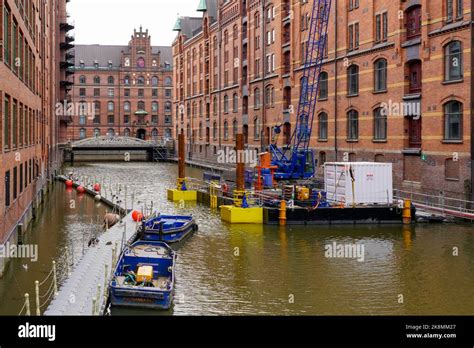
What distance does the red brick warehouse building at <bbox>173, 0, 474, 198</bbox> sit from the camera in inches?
1454

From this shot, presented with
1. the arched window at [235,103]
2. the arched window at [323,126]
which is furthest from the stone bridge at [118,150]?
the arched window at [323,126]

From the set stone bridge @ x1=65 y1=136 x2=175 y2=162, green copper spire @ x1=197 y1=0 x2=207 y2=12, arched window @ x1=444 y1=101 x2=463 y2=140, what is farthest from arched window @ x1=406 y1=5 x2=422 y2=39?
stone bridge @ x1=65 y1=136 x2=175 y2=162

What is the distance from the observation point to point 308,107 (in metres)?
53.8

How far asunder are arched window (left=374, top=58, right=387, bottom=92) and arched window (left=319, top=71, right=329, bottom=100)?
25.5 feet

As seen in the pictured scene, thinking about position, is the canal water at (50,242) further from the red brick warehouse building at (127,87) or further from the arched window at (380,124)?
the red brick warehouse building at (127,87)

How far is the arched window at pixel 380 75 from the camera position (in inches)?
1763

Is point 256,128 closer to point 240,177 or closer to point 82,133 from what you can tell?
point 240,177

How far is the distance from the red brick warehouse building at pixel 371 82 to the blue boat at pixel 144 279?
20.6m

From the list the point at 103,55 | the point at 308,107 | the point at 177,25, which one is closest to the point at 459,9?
the point at 308,107

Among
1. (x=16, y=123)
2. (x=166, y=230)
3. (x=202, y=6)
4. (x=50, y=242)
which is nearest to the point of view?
(x=16, y=123)

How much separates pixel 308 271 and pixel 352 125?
1080 inches

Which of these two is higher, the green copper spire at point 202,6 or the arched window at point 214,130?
the green copper spire at point 202,6

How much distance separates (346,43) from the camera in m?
49.8

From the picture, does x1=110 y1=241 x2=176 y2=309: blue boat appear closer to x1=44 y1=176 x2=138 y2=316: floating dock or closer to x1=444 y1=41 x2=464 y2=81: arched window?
x1=44 y1=176 x2=138 y2=316: floating dock
